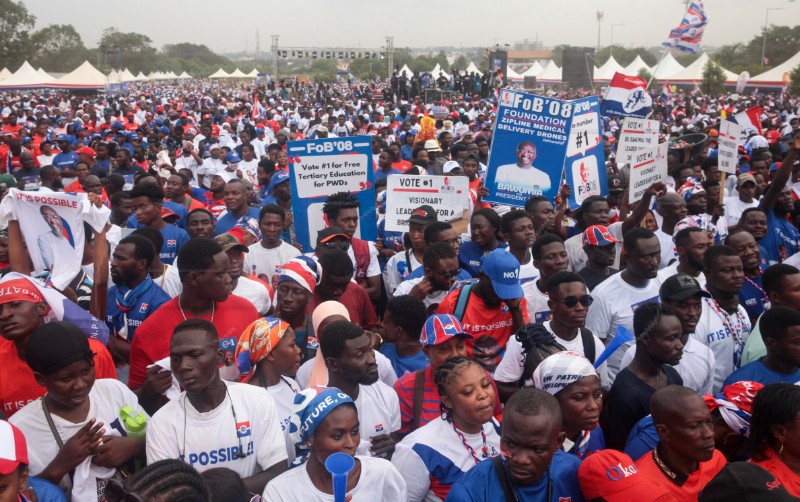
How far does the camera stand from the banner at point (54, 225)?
487 cm

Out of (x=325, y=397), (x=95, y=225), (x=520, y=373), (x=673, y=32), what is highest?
(x=673, y=32)

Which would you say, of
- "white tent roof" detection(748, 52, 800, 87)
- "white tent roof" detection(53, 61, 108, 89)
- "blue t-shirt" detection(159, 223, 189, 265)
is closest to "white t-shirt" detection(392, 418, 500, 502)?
"blue t-shirt" detection(159, 223, 189, 265)

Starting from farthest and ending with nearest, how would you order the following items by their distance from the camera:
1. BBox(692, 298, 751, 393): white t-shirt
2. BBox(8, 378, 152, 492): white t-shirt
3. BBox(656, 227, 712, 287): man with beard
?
BBox(656, 227, 712, 287): man with beard < BBox(692, 298, 751, 393): white t-shirt < BBox(8, 378, 152, 492): white t-shirt

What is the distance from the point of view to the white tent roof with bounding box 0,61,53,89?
49.3m

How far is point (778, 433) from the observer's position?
281 centimetres

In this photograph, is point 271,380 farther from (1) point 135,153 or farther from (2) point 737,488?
(1) point 135,153

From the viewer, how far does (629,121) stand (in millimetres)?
8781

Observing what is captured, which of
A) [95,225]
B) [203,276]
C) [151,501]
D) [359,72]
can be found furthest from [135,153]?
[359,72]

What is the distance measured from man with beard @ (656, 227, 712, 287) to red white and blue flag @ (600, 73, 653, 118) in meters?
6.39

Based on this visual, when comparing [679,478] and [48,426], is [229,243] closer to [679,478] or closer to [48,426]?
[48,426]

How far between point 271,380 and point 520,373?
1.38m

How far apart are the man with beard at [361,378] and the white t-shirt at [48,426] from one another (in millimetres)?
962

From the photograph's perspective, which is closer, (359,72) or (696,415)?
(696,415)

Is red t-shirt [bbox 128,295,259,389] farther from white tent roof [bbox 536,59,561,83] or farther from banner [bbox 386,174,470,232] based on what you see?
white tent roof [bbox 536,59,561,83]
